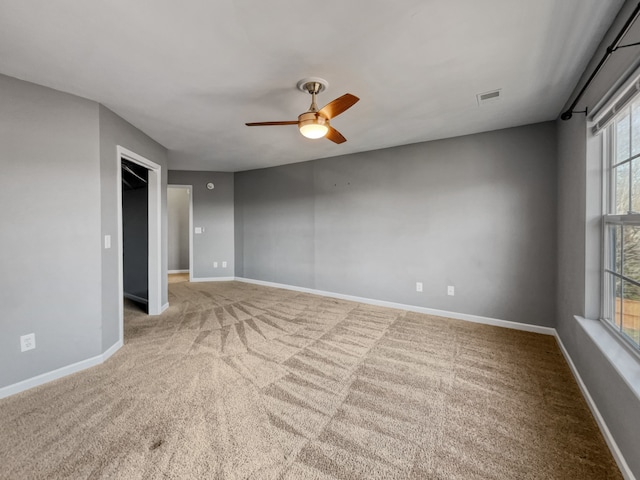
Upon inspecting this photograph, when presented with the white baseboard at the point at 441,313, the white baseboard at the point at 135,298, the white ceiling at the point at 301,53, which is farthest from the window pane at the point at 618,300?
the white baseboard at the point at 135,298

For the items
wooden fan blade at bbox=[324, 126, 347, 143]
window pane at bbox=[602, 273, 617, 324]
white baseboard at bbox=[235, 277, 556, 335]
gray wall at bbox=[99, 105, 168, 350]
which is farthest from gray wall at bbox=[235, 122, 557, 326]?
gray wall at bbox=[99, 105, 168, 350]

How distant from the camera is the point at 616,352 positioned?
5.31ft

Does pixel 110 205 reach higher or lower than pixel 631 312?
higher

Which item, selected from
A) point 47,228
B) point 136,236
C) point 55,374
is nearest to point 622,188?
point 47,228

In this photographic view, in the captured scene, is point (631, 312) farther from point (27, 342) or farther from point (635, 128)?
point (27, 342)

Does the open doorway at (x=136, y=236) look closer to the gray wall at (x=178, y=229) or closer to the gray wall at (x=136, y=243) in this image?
the gray wall at (x=136, y=243)

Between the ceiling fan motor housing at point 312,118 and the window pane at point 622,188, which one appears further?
the ceiling fan motor housing at point 312,118

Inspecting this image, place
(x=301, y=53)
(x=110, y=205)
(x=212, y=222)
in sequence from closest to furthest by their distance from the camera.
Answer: (x=301, y=53), (x=110, y=205), (x=212, y=222)

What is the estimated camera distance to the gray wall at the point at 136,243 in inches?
169

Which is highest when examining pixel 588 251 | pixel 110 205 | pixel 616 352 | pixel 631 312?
pixel 110 205

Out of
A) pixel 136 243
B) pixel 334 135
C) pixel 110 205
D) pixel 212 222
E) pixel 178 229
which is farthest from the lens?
pixel 178 229

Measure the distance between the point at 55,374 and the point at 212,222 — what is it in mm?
3966

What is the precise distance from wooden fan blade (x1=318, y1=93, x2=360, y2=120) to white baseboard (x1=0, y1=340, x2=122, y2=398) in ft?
9.69

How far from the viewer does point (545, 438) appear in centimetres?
157
